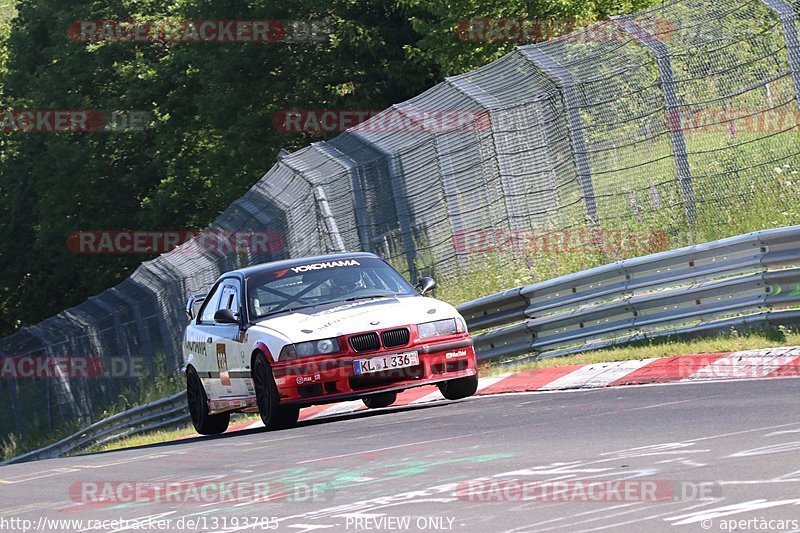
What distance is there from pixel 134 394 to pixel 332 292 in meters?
15.0

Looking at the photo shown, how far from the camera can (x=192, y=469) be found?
10695 millimetres

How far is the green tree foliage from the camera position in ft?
138

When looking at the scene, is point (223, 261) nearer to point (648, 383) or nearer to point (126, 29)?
point (648, 383)

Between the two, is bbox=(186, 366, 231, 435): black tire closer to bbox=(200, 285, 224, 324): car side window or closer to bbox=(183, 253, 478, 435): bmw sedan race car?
bbox=(183, 253, 478, 435): bmw sedan race car

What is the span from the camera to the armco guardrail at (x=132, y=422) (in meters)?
23.1

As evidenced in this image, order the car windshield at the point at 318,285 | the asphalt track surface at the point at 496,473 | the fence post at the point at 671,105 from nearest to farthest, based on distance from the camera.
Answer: the asphalt track surface at the point at 496,473
the car windshield at the point at 318,285
the fence post at the point at 671,105

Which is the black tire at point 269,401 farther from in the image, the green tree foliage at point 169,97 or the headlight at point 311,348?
the green tree foliage at point 169,97

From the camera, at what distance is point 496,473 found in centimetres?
815

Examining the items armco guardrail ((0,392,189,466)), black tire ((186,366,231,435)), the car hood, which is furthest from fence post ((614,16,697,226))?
armco guardrail ((0,392,189,466))

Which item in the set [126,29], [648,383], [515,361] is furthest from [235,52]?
[648,383]

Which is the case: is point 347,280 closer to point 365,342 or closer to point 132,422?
point 365,342

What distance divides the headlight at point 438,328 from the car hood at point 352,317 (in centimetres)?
4

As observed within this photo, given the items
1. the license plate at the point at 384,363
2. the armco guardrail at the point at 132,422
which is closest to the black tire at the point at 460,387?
the license plate at the point at 384,363

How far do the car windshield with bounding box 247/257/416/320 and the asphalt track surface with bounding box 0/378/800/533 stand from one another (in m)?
1.49
